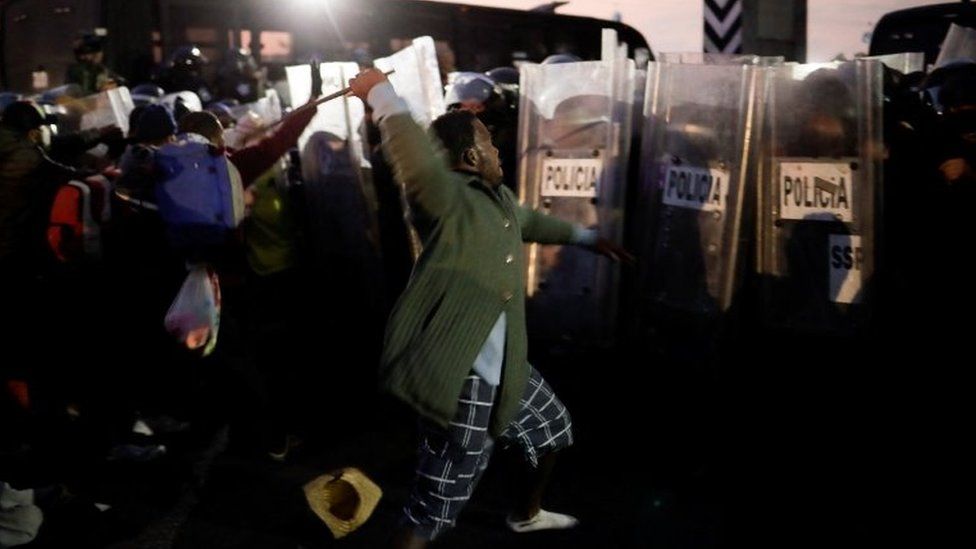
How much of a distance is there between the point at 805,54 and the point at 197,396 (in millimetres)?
7886

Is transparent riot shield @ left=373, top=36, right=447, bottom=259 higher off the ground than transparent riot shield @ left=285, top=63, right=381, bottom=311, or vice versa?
transparent riot shield @ left=373, top=36, right=447, bottom=259

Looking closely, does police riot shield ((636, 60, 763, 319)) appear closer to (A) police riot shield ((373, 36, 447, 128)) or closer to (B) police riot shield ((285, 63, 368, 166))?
(A) police riot shield ((373, 36, 447, 128))

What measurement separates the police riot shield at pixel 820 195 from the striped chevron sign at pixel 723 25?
3.01 meters

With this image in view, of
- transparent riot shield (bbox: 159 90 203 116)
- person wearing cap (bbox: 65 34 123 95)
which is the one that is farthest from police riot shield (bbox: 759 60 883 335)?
person wearing cap (bbox: 65 34 123 95)

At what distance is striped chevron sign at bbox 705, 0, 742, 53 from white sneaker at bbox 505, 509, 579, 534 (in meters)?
4.70

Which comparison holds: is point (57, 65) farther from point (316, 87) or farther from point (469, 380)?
point (469, 380)

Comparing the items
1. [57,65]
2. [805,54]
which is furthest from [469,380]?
[57,65]

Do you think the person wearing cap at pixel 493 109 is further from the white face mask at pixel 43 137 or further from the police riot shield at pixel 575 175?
the white face mask at pixel 43 137

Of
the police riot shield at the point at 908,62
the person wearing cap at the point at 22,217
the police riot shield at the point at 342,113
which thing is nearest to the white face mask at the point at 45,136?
the person wearing cap at the point at 22,217

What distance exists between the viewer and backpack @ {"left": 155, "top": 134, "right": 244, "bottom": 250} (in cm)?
446

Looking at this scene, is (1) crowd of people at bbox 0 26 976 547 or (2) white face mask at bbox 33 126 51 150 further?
(2) white face mask at bbox 33 126 51 150

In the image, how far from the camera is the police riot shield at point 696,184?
454 cm

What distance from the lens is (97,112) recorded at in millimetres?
6977

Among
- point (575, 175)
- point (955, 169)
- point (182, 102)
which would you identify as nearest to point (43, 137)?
point (182, 102)
